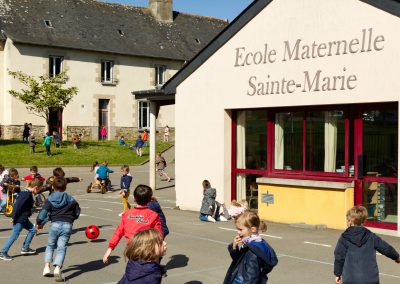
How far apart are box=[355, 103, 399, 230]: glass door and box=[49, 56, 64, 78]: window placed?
35.7m

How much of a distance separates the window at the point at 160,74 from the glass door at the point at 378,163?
38922 millimetres

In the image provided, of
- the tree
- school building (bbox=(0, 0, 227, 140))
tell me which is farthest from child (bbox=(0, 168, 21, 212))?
school building (bbox=(0, 0, 227, 140))

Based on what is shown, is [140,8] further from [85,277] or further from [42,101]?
[85,277]

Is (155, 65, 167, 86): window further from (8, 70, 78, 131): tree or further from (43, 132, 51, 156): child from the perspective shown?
(43, 132, 51, 156): child

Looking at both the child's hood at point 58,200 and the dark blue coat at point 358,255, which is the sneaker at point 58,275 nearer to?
the child's hood at point 58,200

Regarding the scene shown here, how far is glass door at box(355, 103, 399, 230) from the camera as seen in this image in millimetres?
14961

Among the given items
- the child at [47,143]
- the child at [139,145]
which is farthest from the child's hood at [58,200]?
the child at [139,145]

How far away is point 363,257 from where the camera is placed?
A: 22.8ft

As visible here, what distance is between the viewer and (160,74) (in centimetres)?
5381

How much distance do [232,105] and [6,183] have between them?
648cm

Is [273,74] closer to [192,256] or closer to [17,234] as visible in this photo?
[192,256]

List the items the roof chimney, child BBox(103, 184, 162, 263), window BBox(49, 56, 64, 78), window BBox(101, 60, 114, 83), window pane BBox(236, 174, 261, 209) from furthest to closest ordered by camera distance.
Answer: the roof chimney, window BBox(101, 60, 114, 83), window BBox(49, 56, 64, 78), window pane BBox(236, 174, 261, 209), child BBox(103, 184, 162, 263)

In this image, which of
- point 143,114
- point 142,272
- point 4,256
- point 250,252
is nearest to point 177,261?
point 4,256

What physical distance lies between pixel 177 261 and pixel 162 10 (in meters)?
47.2
